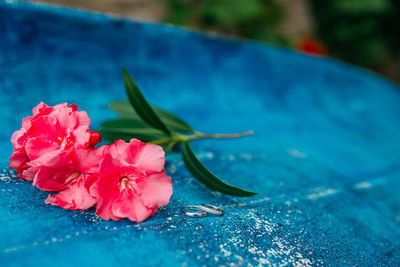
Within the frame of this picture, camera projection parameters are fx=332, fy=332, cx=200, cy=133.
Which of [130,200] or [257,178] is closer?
[130,200]

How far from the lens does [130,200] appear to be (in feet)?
1.73

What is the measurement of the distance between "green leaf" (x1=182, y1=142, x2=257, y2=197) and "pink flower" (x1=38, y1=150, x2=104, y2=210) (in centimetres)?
24

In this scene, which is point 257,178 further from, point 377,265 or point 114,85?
point 114,85

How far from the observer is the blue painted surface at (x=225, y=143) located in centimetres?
53

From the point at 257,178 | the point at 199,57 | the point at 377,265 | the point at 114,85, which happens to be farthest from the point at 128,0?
the point at 377,265

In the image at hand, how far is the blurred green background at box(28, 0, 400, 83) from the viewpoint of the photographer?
8.14ft

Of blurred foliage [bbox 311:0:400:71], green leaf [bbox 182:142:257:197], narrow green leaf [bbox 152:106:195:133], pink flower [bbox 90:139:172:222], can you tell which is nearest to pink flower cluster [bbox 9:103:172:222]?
pink flower [bbox 90:139:172:222]

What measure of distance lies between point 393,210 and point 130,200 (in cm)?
81

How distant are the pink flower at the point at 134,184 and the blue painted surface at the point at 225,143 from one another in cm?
3

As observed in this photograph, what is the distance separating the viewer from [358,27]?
11.4ft

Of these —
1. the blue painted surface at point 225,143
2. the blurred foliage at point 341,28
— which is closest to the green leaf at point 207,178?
the blue painted surface at point 225,143

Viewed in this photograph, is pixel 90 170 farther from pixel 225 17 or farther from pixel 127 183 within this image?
pixel 225 17

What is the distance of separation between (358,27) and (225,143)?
3.07 metres

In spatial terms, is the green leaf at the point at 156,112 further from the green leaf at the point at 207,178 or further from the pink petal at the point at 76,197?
the pink petal at the point at 76,197
